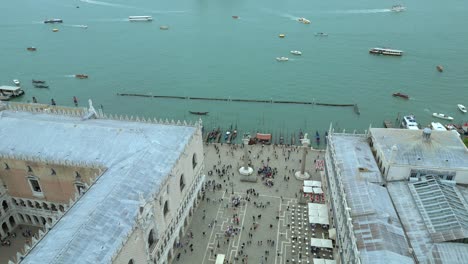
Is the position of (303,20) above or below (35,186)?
below

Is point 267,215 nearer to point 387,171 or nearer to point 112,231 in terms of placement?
point 387,171

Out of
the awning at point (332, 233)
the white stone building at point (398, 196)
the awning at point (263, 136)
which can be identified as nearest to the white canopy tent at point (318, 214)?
the white stone building at point (398, 196)

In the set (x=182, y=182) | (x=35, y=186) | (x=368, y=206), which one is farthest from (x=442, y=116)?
(x=35, y=186)

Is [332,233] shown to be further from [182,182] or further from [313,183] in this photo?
[182,182]

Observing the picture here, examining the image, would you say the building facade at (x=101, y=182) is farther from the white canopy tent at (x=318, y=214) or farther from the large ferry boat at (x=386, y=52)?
the large ferry boat at (x=386, y=52)

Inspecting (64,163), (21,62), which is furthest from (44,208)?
(21,62)

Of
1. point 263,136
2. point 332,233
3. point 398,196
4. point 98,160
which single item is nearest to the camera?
point 398,196
